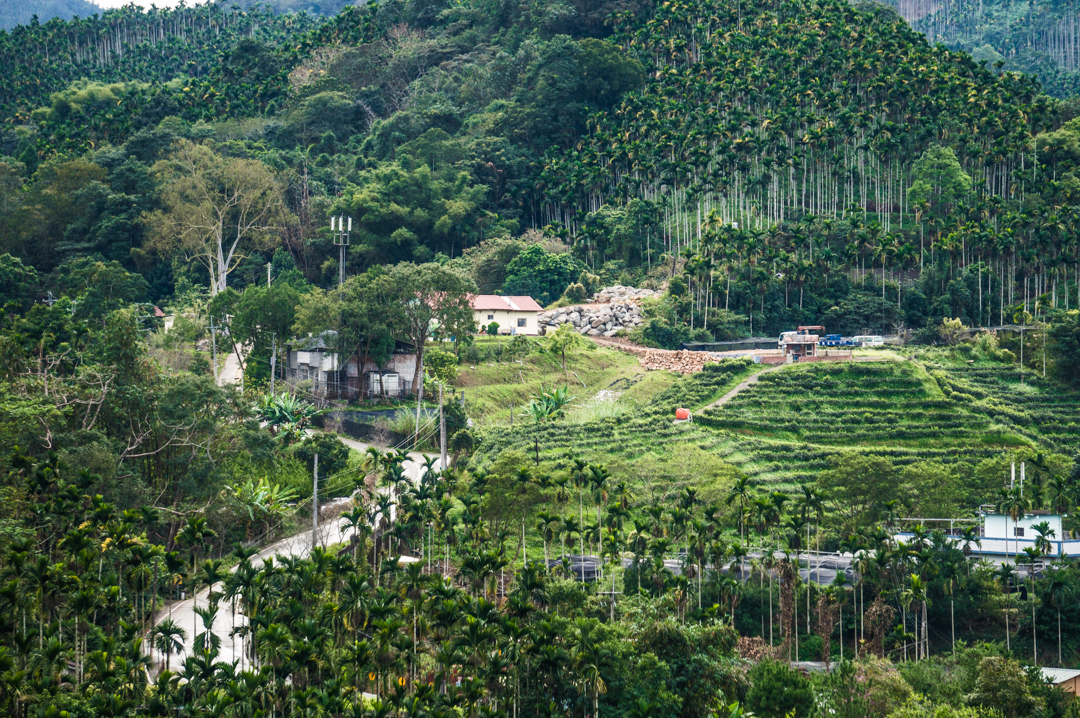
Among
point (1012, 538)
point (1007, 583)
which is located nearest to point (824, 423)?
point (1012, 538)

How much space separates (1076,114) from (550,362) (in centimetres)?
5809

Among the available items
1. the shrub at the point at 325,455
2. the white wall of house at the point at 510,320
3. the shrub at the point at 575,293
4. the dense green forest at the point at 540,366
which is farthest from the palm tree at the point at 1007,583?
the shrub at the point at 575,293

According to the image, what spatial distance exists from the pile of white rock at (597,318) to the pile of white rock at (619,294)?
2.03 metres

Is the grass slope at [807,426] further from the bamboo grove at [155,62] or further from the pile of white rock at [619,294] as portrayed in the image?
the bamboo grove at [155,62]

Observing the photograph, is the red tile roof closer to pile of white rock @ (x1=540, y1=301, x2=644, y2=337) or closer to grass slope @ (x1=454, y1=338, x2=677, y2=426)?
pile of white rock @ (x1=540, y1=301, x2=644, y2=337)

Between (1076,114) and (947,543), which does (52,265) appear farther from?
(1076,114)

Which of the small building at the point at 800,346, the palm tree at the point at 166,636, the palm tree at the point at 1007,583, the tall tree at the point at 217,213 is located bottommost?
the palm tree at the point at 1007,583

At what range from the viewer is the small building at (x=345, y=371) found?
7038 centimetres

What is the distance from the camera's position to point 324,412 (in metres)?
66.1

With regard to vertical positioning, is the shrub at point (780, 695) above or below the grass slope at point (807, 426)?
below

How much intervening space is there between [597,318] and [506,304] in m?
7.54

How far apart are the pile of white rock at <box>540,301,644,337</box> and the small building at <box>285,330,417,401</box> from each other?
15.5m

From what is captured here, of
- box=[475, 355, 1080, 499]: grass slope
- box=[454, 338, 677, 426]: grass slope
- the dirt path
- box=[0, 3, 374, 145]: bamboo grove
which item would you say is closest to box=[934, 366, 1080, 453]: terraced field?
box=[475, 355, 1080, 499]: grass slope

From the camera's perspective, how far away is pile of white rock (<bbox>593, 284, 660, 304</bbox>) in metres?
89.0
